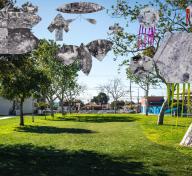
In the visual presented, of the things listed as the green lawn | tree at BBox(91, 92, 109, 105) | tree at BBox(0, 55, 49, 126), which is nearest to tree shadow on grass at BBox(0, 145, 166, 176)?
the green lawn

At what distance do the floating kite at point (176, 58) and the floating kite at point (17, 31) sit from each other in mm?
1832

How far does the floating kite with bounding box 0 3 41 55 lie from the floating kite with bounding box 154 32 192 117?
183 cm

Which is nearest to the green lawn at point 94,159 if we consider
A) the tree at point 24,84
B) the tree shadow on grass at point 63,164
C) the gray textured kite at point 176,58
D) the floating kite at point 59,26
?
the tree shadow on grass at point 63,164

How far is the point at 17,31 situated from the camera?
5523mm

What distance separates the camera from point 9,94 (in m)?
38.8

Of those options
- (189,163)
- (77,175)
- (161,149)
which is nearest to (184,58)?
(77,175)

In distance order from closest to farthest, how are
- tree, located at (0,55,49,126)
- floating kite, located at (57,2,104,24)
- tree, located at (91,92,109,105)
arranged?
floating kite, located at (57,2,104,24), tree, located at (0,55,49,126), tree, located at (91,92,109,105)

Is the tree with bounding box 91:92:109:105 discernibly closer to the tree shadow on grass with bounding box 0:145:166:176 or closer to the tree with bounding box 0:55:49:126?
the tree with bounding box 0:55:49:126

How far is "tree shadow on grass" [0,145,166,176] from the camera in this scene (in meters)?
14.6

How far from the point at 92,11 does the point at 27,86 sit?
33964 mm

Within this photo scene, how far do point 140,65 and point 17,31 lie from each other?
6.09 feet

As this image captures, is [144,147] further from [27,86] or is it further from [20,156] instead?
[27,86]

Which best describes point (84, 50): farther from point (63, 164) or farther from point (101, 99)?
point (101, 99)

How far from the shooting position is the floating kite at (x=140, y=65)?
5711mm
